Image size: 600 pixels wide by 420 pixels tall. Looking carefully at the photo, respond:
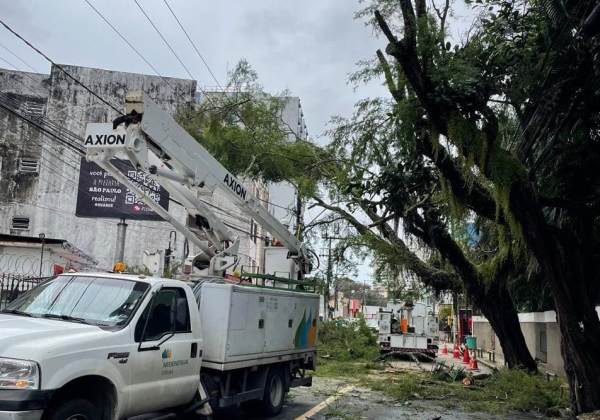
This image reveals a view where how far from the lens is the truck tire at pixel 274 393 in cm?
970

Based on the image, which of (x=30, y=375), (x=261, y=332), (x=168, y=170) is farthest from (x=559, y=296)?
(x=30, y=375)

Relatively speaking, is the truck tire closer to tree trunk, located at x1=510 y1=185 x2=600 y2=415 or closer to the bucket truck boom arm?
the bucket truck boom arm

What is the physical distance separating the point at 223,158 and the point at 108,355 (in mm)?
10680

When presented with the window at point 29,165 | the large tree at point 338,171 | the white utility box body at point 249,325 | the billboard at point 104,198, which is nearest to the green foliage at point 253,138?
the large tree at point 338,171

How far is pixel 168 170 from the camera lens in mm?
8836

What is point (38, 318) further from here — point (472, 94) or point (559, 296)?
point (559, 296)

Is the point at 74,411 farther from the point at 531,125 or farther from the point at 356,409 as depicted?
the point at 531,125

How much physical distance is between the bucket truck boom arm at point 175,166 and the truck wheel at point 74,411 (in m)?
3.27

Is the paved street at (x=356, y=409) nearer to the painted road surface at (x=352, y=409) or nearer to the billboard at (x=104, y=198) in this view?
the painted road surface at (x=352, y=409)

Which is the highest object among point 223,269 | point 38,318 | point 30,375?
point 223,269

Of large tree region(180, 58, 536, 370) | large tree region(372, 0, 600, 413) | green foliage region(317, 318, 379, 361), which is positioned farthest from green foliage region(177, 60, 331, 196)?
green foliage region(317, 318, 379, 361)

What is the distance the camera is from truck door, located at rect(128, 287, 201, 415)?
6.66 meters

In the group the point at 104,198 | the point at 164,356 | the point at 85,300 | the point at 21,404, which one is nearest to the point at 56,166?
the point at 104,198

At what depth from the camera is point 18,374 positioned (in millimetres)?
5293
